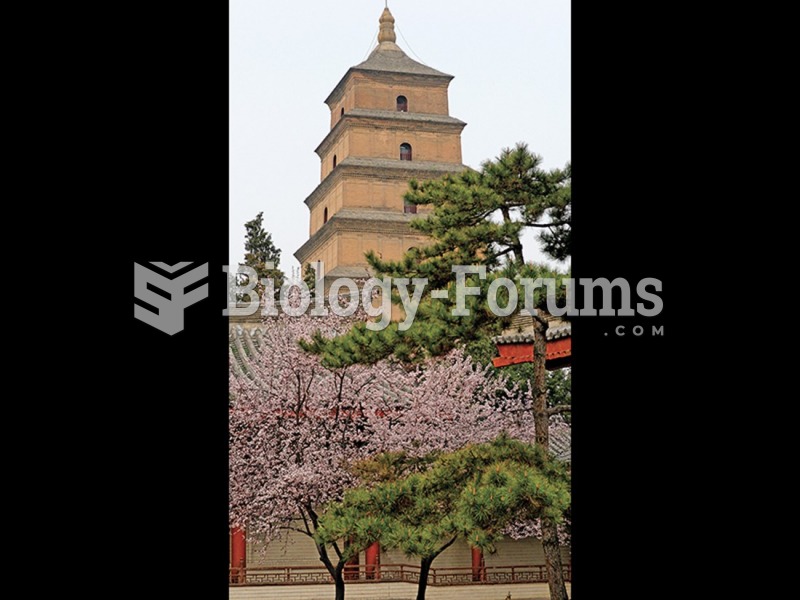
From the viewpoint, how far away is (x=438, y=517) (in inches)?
239

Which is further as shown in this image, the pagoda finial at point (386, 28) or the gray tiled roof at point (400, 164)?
the pagoda finial at point (386, 28)

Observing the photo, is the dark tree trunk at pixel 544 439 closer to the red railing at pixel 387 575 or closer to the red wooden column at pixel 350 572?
the red railing at pixel 387 575

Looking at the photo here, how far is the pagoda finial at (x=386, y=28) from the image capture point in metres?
20.1

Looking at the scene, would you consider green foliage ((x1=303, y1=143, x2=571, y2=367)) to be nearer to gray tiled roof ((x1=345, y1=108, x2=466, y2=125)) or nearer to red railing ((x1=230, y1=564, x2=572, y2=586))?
red railing ((x1=230, y1=564, x2=572, y2=586))

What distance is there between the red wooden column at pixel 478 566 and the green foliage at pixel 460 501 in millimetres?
5025

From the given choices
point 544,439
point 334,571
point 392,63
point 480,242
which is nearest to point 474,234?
point 480,242

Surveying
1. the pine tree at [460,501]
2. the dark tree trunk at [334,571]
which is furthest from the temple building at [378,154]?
the pine tree at [460,501]

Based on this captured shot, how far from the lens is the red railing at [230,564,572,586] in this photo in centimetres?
1062

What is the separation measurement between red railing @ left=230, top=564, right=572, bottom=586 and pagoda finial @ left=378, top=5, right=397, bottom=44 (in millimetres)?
11818

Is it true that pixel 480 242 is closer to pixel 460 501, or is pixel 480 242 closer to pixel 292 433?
pixel 460 501

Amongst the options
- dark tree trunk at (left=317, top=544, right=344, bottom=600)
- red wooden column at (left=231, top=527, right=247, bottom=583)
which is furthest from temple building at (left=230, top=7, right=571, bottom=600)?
dark tree trunk at (left=317, top=544, right=344, bottom=600)
